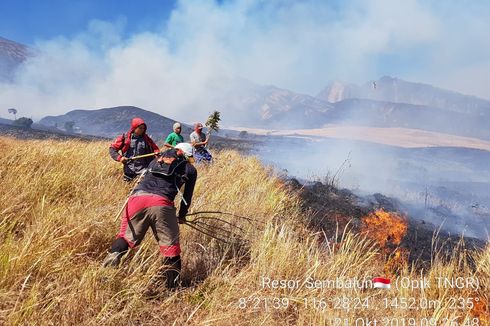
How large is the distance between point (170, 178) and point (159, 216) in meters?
0.43

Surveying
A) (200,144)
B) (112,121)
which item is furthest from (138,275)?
(112,121)

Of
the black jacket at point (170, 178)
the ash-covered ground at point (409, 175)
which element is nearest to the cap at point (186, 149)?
the black jacket at point (170, 178)

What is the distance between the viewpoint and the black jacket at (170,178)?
3.26 m

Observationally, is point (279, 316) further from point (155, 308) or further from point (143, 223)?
point (143, 223)


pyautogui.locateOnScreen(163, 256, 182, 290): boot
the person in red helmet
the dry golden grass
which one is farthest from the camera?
the person in red helmet

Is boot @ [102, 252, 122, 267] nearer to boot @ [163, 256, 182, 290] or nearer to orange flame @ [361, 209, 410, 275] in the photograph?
boot @ [163, 256, 182, 290]

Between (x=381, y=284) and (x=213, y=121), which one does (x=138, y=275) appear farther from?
(x=213, y=121)

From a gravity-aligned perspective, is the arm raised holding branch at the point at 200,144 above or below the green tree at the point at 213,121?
below

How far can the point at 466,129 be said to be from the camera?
419 ft

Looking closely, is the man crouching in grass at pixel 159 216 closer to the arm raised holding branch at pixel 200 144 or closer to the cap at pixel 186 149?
the cap at pixel 186 149

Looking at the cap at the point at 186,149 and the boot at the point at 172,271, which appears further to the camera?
the cap at the point at 186,149

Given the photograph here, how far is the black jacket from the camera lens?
3.26 metres

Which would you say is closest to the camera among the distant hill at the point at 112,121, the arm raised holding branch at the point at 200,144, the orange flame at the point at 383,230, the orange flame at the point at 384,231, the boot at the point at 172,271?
the boot at the point at 172,271

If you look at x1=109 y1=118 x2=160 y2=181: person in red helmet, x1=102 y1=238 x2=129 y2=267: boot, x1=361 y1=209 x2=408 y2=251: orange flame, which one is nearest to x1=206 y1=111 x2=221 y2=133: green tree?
x1=361 y1=209 x2=408 y2=251: orange flame
